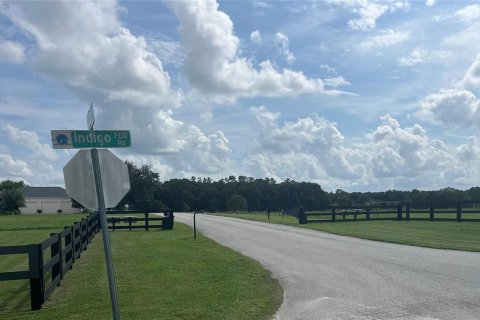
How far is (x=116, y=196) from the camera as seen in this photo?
6230mm

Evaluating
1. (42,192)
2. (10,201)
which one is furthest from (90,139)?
(42,192)

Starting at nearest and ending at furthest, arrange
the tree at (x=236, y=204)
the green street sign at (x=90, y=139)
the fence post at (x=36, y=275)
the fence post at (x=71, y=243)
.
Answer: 1. the green street sign at (x=90, y=139)
2. the fence post at (x=36, y=275)
3. the fence post at (x=71, y=243)
4. the tree at (x=236, y=204)

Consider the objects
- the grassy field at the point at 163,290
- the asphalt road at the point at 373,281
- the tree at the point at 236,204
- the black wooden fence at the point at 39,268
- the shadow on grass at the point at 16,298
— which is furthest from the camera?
the tree at the point at 236,204

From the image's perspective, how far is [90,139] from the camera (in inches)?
240

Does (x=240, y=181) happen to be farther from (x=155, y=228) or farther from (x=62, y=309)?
(x=62, y=309)

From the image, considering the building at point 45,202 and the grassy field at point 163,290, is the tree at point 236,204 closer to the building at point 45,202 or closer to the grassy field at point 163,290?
the building at point 45,202

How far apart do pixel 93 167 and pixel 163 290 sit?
4945 millimetres

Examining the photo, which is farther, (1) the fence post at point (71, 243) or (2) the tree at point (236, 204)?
(2) the tree at point (236, 204)

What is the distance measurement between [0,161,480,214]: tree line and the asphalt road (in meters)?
76.6

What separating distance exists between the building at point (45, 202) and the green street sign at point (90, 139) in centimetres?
11232

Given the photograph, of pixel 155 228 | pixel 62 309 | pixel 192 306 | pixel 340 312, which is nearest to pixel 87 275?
pixel 62 309

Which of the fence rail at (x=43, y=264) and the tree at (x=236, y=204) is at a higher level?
the fence rail at (x=43, y=264)

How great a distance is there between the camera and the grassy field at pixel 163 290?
8.47 m

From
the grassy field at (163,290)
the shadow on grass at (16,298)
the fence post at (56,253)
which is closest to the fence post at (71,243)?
the grassy field at (163,290)
